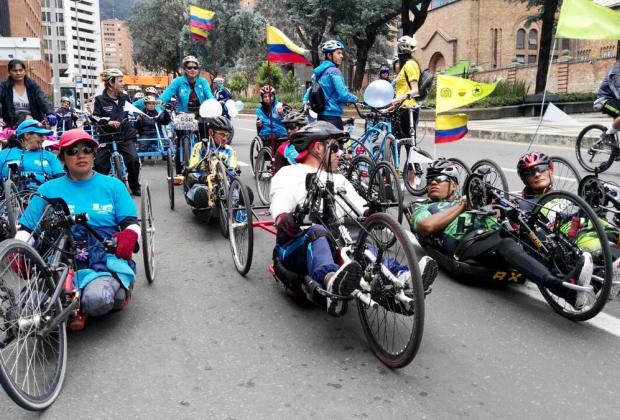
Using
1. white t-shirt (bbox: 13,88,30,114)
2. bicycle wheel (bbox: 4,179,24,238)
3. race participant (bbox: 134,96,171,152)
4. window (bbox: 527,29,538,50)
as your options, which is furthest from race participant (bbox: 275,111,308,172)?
window (bbox: 527,29,538,50)

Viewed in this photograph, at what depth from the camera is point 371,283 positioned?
146 inches

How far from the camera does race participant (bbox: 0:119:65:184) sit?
6.50 m

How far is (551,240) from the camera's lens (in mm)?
4375

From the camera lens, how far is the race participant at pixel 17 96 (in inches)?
328

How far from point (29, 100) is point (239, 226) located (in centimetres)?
466

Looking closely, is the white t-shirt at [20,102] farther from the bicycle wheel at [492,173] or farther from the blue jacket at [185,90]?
the bicycle wheel at [492,173]

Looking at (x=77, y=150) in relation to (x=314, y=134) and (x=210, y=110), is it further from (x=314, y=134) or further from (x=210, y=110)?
(x=210, y=110)

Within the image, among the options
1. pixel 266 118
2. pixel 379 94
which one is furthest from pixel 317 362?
pixel 266 118

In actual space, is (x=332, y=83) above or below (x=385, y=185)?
above

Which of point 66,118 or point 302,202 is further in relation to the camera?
point 66,118

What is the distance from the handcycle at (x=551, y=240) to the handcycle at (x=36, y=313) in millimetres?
2983

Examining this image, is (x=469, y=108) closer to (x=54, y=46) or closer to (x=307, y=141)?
(x=54, y=46)

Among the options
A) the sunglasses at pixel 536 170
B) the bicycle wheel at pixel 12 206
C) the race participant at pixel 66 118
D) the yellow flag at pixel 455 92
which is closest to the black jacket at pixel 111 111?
the bicycle wheel at pixel 12 206

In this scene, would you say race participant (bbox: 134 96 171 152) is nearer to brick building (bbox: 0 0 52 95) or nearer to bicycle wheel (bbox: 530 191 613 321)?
bicycle wheel (bbox: 530 191 613 321)
